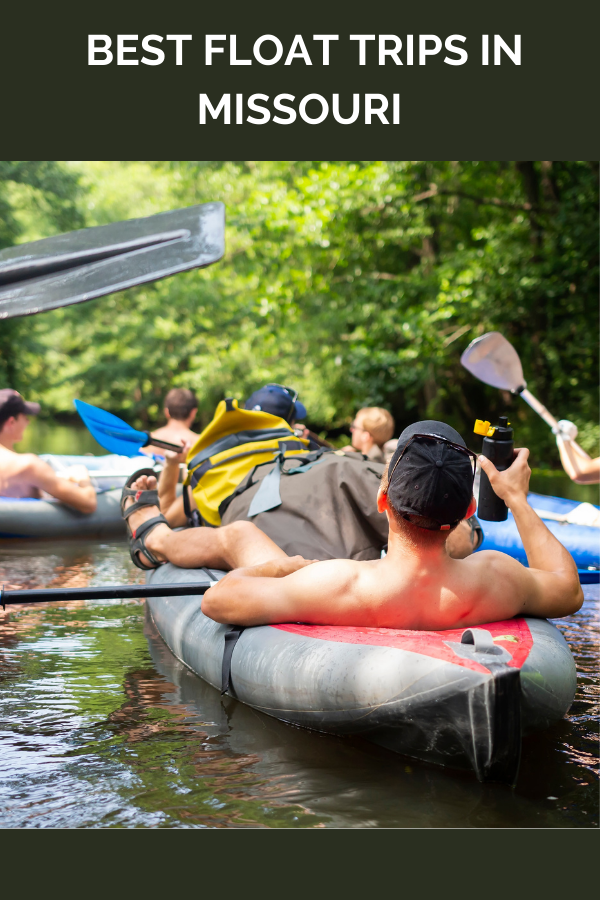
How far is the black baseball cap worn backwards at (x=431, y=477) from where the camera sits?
2.15 m

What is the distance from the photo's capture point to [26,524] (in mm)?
6105

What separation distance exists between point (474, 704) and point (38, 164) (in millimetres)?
17689

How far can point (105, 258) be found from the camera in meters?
3.74

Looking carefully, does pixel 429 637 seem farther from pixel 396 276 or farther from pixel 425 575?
pixel 396 276

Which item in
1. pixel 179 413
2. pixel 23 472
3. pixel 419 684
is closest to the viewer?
pixel 419 684

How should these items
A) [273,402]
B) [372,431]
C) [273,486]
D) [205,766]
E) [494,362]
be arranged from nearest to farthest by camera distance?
[205,766] → [273,486] → [273,402] → [494,362] → [372,431]

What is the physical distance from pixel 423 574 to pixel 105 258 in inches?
87.1

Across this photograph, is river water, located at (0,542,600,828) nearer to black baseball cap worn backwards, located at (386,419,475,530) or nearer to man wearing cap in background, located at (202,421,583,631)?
man wearing cap in background, located at (202,421,583,631)

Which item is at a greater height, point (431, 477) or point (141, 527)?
point (431, 477)

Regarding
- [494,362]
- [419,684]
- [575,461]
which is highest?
[494,362]

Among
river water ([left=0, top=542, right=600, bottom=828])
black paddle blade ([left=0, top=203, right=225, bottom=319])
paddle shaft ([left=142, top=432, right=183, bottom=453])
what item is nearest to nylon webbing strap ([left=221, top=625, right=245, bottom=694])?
river water ([left=0, top=542, right=600, bottom=828])

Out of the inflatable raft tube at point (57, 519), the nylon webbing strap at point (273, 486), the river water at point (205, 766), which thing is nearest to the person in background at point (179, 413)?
the inflatable raft tube at point (57, 519)

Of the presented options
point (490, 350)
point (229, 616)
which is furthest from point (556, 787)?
point (490, 350)

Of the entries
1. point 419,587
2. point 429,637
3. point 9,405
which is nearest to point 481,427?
point 419,587
